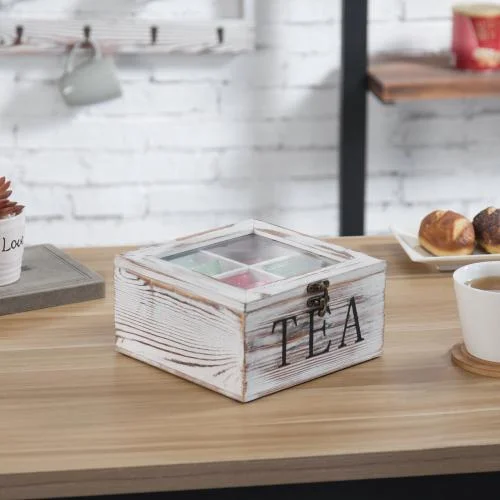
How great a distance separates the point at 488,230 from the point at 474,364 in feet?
1.27

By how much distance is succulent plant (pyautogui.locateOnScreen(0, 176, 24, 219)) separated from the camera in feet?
4.77

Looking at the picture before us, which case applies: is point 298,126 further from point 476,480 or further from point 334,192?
point 476,480

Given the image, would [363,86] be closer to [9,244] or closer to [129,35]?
[129,35]

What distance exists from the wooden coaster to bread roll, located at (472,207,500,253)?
0.34m

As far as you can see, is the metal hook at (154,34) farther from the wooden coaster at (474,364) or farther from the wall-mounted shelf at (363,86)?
the wooden coaster at (474,364)

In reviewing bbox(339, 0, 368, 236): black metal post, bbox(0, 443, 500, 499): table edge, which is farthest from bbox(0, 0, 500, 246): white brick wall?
bbox(0, 443, 500, 499): table edge

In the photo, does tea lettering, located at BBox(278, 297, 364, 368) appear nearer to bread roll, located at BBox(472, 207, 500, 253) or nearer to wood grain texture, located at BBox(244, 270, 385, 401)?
wood grain texture, located at BBox(244, 270, 385, 401)

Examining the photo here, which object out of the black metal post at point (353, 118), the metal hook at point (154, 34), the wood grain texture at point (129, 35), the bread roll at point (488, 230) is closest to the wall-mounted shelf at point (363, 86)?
the black metal post at point (353, 118)

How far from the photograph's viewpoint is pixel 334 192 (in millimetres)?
2975

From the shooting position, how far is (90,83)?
2.67 m

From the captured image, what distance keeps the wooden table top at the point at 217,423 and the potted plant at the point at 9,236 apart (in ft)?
0.40

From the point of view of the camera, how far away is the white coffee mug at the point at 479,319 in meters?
1.24

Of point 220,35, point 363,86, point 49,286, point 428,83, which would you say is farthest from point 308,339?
point 220,35

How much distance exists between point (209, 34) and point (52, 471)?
185cm
